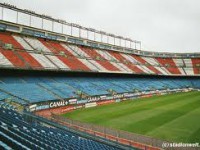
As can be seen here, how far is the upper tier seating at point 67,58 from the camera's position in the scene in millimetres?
39938

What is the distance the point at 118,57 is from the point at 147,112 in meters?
38.1

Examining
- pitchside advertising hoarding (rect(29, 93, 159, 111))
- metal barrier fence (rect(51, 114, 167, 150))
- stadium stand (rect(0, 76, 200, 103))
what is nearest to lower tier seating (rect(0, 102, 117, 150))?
metal barrier fence (rect(51, 114, 167, 150))

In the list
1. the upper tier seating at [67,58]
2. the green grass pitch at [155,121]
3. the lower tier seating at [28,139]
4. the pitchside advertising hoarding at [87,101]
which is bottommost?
the green grass pitch at [155,121]

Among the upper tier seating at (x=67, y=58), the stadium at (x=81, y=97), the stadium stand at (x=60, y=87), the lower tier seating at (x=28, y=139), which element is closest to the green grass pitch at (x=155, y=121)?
the stadium at (x=81, y=97)

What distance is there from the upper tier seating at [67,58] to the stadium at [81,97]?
0.66 ft

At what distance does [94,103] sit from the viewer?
40.9 meters

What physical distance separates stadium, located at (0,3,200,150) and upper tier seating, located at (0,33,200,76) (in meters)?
0.20

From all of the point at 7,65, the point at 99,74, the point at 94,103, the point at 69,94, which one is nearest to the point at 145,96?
the point at 99,74

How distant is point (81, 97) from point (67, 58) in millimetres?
13297

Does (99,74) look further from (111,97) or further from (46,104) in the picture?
(46,104)

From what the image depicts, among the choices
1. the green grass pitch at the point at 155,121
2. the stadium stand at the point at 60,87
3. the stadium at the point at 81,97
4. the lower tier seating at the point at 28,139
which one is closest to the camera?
the lower tier seating at the point at 28,139

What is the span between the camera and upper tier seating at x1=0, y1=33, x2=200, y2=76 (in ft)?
131

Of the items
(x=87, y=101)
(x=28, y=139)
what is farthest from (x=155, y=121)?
(x=28, y=139)

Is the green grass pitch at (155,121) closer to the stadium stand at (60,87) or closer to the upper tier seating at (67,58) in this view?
the stadium stand at (60,87)
